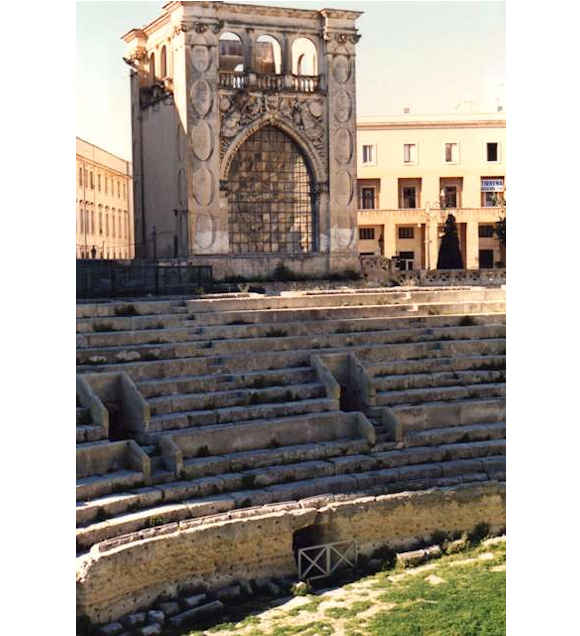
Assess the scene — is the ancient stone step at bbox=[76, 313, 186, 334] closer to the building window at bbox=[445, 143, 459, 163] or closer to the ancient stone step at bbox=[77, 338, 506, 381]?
the ancient stone step at bbox=[77, 338, 506, 381]

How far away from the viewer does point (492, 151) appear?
40938 millimetres

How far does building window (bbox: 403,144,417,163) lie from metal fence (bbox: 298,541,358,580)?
1218 inches

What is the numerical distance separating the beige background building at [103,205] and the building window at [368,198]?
9416 mm

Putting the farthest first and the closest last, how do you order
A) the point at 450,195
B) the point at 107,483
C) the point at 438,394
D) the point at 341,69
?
the point at 450,195, the point at 341,69, the point at 438,394, the point at 107,483

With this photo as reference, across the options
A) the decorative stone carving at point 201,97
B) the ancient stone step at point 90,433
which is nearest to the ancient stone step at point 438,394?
the ancient stone step at point 90,433

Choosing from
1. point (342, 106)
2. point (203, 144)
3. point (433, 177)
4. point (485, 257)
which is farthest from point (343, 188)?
point (485, 257)

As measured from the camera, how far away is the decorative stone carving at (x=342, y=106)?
94.6 ft

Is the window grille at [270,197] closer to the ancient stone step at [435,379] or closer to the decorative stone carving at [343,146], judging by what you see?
the decorative stone carving at [343,146]

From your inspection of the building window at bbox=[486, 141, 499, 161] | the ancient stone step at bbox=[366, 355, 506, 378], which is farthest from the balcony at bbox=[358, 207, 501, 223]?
the ancient stone step at bbox=[366, 355, 506, 378]

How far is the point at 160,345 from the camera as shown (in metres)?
13.5

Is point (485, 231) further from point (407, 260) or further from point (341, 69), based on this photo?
point (341, 69)

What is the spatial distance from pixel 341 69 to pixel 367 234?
13190mm
